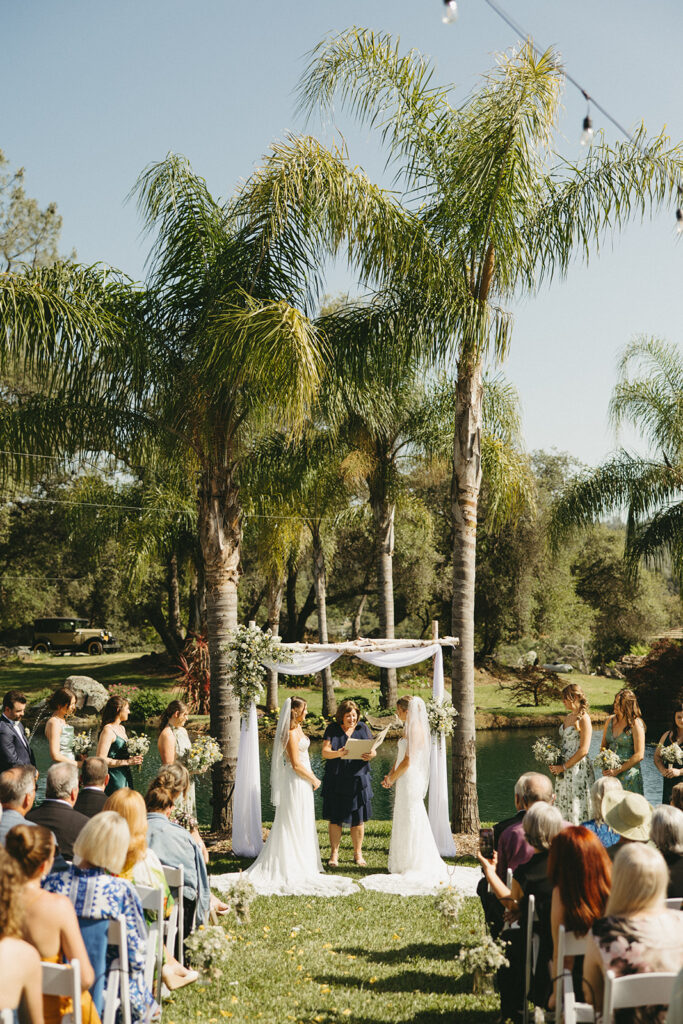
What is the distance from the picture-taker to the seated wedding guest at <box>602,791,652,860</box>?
5.30 meters

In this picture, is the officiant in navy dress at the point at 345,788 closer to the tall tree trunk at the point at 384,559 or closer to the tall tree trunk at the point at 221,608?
the tall tree trunk at the point at 221,608

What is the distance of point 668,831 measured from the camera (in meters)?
4.88

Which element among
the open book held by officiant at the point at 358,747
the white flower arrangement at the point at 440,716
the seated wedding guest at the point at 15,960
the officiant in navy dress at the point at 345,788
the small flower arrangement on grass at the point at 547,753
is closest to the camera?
the seated wedding guest at the point at 15,960

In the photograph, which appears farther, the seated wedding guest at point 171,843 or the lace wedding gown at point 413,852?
the lace wedding gown at point 413,852

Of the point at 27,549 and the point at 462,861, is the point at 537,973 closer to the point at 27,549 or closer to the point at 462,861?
the point at 462,861

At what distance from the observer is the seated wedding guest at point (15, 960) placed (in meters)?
3.51

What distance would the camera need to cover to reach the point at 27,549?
37156 mm

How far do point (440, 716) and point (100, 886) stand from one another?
674 centimetres

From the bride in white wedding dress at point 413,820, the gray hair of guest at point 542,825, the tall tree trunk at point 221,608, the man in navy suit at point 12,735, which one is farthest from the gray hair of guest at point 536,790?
the tall tree trunk at point 221,608

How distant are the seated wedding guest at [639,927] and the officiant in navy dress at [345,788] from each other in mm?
5939

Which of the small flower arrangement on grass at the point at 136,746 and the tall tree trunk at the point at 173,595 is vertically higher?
the tall tree trunk at the point at 173,595

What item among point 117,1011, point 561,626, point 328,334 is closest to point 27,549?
point 561,626

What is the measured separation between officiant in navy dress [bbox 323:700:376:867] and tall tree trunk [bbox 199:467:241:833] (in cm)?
161

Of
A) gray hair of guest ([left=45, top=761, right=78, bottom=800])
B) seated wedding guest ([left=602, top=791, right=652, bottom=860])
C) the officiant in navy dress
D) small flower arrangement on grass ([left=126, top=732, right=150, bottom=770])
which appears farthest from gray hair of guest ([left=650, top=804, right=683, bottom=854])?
small flower arrangement on grass ([left=126, top=732, right=150, bottom=770])
